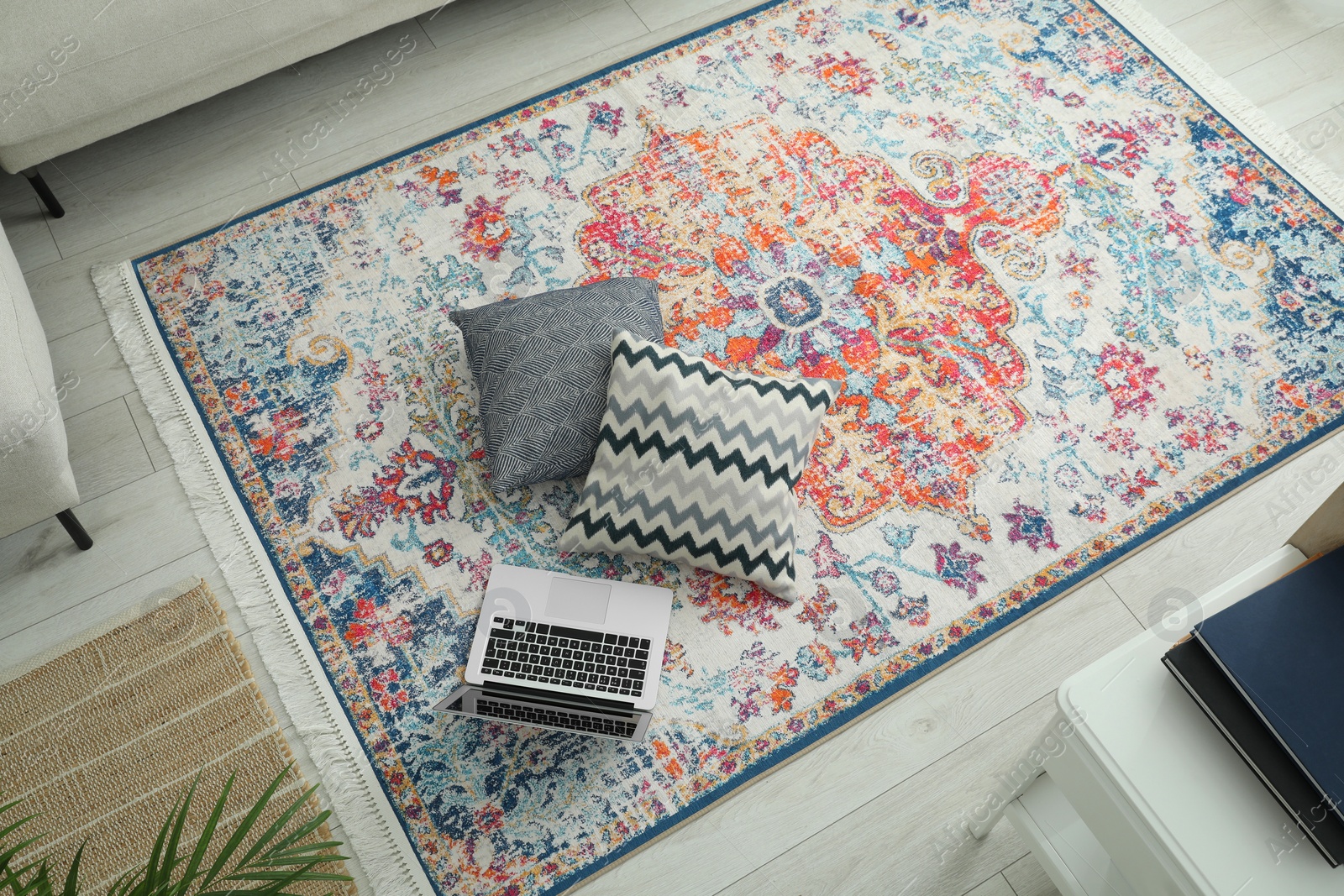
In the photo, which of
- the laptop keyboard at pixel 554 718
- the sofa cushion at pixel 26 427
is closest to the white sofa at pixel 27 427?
the sofa cushion at pixel 26 427

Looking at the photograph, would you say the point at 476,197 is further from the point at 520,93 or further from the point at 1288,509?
the point at 1288,509

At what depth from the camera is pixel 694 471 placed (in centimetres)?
192

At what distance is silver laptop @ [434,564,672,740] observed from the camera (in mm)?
1798

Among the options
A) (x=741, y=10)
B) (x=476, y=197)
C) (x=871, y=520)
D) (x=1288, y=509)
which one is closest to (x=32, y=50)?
(x=476, y=197)

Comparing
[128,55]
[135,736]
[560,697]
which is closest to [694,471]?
[560,697]

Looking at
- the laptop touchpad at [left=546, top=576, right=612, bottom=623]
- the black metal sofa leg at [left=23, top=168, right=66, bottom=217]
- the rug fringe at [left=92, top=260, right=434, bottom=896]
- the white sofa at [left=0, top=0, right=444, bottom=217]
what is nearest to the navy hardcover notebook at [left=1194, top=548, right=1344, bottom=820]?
the laptop touchpad at [left=546, top=576, right=612, bottom=623]

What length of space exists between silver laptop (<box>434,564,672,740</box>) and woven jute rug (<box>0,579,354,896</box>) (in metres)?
0.41

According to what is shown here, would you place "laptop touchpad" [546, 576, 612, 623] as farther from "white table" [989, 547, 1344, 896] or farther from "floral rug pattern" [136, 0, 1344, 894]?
"white table" [989, 547, 1344, 896]

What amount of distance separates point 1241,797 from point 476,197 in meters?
2.03

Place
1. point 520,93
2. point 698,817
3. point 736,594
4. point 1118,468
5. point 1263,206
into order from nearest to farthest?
1. point 698,817
2. point 736,594
3. point 1118,468
4. point 1263,206
5. point 520,93

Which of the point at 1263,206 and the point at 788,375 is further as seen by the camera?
the point at 1263,206

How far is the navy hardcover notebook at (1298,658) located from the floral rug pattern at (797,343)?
2.62 feet

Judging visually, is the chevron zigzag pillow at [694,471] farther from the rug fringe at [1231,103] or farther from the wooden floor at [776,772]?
the rug fringe at [1231,103]

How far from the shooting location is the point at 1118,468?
6.98 ft
